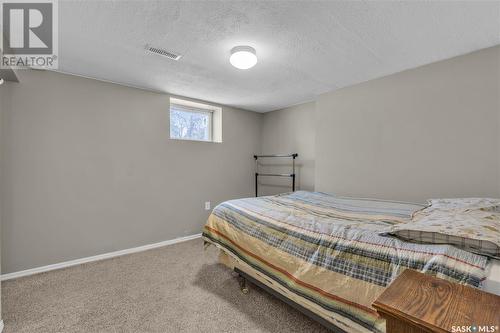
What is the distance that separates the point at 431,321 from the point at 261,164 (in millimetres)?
3762

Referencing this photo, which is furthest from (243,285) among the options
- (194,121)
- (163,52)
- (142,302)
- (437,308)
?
(194,121)

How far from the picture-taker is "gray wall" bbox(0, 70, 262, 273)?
7.14 feet

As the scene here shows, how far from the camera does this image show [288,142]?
150 inches

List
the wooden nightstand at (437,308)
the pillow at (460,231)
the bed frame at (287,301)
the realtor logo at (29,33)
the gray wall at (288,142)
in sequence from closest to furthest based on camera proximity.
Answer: the wooden nightstand at (437,308) < the pillow at (460,231) < the bed frame at (287,301) < the realtor logo at (29,33) < the gray wall at (288,142)

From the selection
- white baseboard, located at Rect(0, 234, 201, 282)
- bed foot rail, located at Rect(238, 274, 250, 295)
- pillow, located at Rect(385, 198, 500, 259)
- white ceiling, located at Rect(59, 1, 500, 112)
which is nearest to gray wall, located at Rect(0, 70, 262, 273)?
white baseboard, located at Rect(0, 234, 201, 282)

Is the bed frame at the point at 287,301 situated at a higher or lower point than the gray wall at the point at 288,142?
lower

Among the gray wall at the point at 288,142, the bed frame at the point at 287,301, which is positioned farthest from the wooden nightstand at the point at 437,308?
the gray wall at the point at 288,142

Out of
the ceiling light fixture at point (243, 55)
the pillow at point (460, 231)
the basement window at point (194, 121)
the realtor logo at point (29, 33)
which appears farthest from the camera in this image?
the basement window at point (194, 121)

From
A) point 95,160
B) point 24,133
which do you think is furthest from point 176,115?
point 24,133

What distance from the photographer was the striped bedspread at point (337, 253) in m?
0.96

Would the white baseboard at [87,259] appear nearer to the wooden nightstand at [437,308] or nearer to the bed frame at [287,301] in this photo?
the bed frame at [287,301]

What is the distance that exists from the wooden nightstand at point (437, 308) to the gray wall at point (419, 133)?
1971mm

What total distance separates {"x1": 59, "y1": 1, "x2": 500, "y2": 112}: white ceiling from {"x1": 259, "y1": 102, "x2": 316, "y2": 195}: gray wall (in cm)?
98

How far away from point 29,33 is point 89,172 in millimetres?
1412
